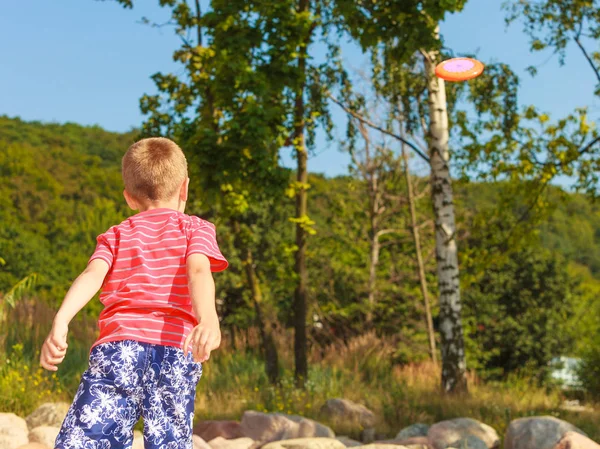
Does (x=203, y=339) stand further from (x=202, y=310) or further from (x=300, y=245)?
(x=300, y=245)

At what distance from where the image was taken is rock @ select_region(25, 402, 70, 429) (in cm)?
715

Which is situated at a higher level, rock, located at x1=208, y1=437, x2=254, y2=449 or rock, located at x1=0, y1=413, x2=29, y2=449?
rock, located at x1=0, y1=413, x2=29, y2=449

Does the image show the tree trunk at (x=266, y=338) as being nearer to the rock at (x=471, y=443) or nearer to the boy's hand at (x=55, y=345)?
the rock at (x=471, y=443)

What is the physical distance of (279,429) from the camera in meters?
7.66

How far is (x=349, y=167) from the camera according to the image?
740 inches

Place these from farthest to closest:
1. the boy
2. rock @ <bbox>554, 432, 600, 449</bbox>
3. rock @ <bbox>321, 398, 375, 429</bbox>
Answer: rock @ <bbox>321, 398, 375, 429</bbox>, rock @ <bbox>554, 432, 600, 449</bbox>, the boy

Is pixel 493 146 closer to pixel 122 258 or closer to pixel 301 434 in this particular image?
pixel 301 434

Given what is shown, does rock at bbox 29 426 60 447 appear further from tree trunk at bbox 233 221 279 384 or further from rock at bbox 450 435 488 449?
tree trunk at bbox 233 221 279 384

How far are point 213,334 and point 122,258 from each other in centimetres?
57

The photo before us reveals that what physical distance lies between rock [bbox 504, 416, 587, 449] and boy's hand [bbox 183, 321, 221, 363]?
5.31 metres

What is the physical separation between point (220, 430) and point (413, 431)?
2.24m

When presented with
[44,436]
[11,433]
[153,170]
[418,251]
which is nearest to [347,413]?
[44,436]

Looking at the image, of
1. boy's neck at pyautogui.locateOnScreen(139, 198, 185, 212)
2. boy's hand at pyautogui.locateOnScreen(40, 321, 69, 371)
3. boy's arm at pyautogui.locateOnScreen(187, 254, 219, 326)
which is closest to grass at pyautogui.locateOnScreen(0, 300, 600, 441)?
boy's neck at pyautogui.locateOnScreen(139, 198, 185, 212)

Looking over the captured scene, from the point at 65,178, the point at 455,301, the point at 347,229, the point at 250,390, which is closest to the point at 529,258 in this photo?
the point at 347,229
